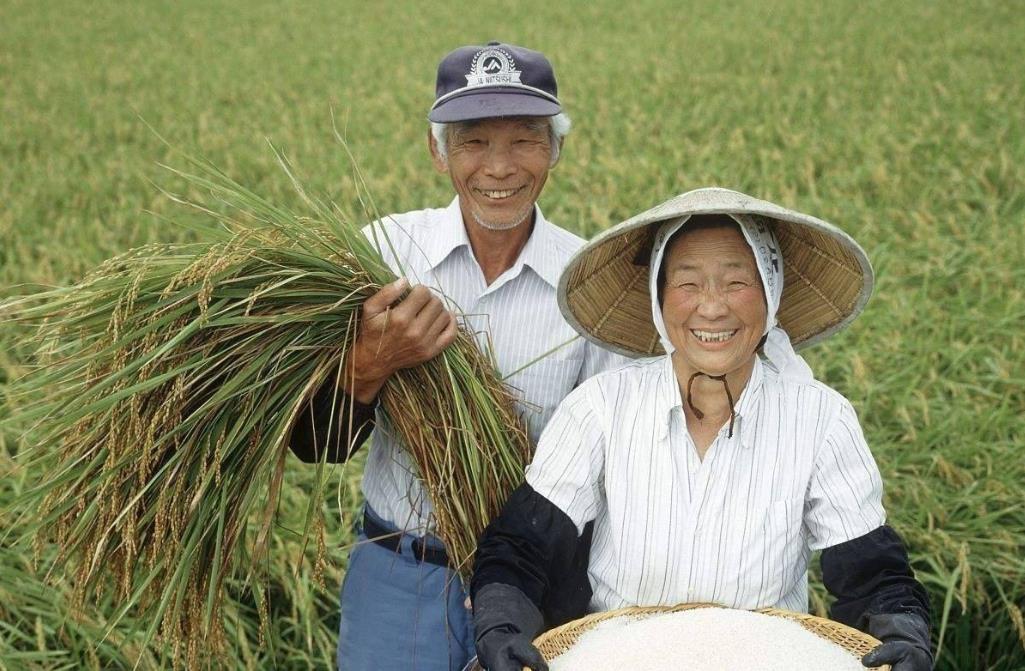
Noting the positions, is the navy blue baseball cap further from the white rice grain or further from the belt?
the white rice grain

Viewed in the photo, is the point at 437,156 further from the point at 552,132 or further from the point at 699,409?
the point at 699,409

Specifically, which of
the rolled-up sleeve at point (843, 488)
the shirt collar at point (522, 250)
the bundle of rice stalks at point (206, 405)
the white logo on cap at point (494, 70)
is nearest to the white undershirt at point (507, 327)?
the shirt collar at point (522, 250)

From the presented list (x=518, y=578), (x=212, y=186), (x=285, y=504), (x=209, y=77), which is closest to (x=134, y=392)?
(x=212, y=186)

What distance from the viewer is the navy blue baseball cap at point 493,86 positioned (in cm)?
184

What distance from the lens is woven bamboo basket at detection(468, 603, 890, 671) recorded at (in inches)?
58.2

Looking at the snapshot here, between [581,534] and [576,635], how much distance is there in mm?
190

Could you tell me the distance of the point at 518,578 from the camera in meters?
1.58

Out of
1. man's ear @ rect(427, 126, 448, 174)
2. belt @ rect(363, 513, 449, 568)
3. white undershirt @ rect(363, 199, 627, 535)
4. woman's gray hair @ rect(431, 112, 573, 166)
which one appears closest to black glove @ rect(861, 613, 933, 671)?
white undershirt @ rect(363, 199, 627, 535)

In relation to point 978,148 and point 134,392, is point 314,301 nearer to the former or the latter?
point 134,392

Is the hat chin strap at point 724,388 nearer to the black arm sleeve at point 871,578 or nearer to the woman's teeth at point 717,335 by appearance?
the woman's teeth at point 717,335

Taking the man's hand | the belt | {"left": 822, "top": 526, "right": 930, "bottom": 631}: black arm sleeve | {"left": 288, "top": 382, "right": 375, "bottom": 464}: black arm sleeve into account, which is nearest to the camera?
{"left": 822, "top": 526, "right": 930, "bottom": 631}: black arm sleeve

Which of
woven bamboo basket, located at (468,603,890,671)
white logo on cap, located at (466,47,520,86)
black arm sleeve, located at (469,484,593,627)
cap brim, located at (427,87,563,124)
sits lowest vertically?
woven bamboo basket, located at (468,603,890,671)

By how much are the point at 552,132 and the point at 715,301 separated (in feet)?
2.08

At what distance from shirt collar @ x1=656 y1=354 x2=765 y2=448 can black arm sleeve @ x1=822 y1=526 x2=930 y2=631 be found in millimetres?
226
